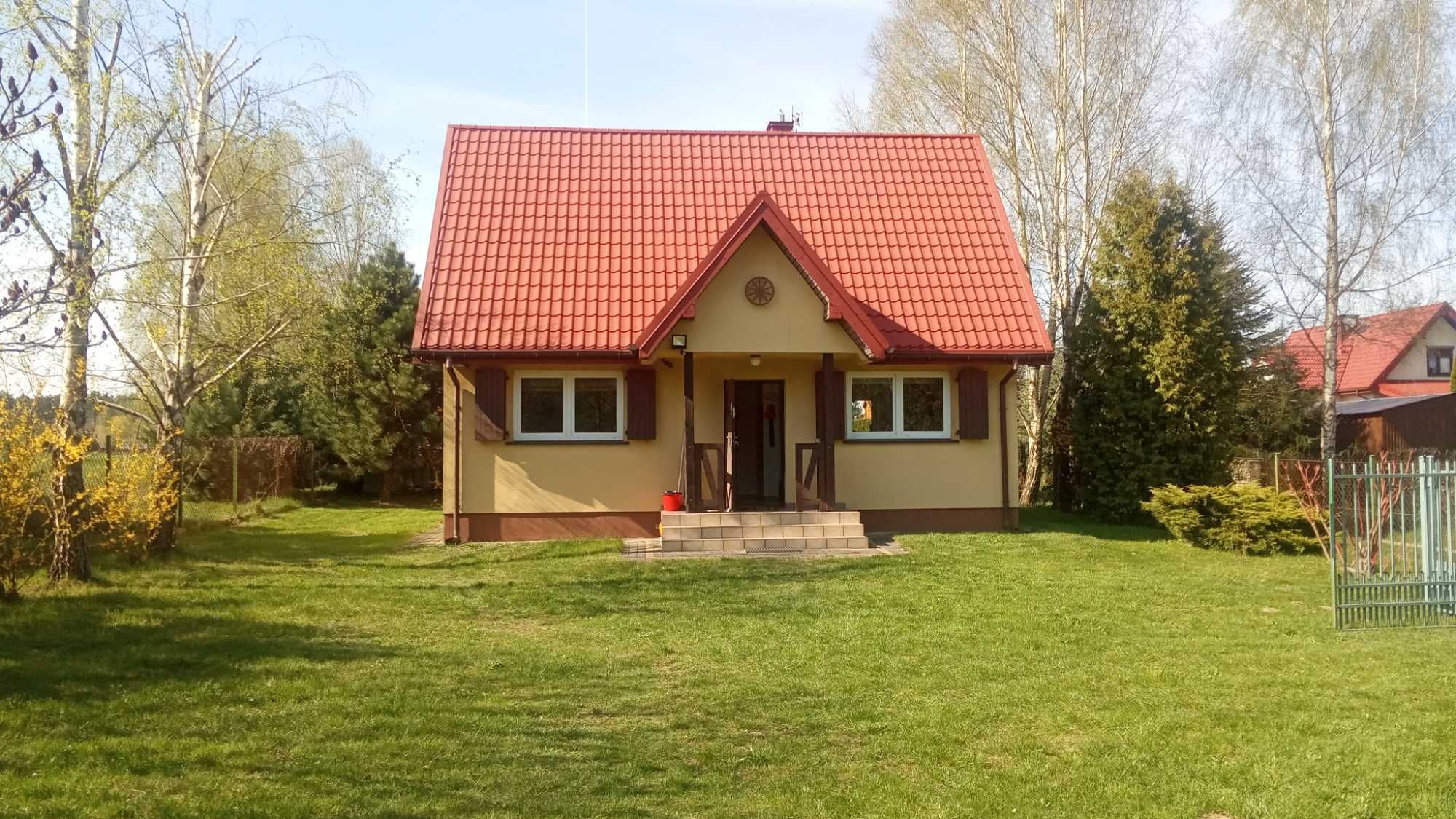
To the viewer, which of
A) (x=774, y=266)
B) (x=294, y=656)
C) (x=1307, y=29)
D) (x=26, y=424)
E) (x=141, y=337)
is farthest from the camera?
(x=1307, y=29)

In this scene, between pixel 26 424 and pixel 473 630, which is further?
pixel 26 424

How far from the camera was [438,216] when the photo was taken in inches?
673

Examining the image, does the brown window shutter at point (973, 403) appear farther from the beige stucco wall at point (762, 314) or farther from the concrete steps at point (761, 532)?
the concrete steps at point (761, 532)

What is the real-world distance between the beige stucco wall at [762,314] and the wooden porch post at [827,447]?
14.3 inches

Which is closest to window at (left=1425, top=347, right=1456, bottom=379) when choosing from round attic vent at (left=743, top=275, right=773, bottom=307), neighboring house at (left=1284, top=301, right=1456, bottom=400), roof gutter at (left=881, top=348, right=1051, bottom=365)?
neighboring house at (left=1284, top=301, right=1456, bottom=400)

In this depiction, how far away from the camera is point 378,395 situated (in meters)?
22.6

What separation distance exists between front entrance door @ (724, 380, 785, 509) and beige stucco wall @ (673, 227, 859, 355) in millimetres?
1756

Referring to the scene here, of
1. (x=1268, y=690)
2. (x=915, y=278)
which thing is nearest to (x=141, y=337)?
(x=915, y=278)

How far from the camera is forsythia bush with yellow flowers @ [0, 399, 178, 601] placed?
31.1 ft

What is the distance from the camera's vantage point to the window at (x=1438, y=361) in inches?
1569

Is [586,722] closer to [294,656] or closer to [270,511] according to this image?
[294,656]

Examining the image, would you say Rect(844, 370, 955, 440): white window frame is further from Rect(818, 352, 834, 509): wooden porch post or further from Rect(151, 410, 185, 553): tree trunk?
Rect(151, 410, 185, 553): tree trunk

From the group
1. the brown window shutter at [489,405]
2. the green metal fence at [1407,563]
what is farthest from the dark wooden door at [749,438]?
the green metal fence at [1407,563]

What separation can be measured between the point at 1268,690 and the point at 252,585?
10.1 meters
